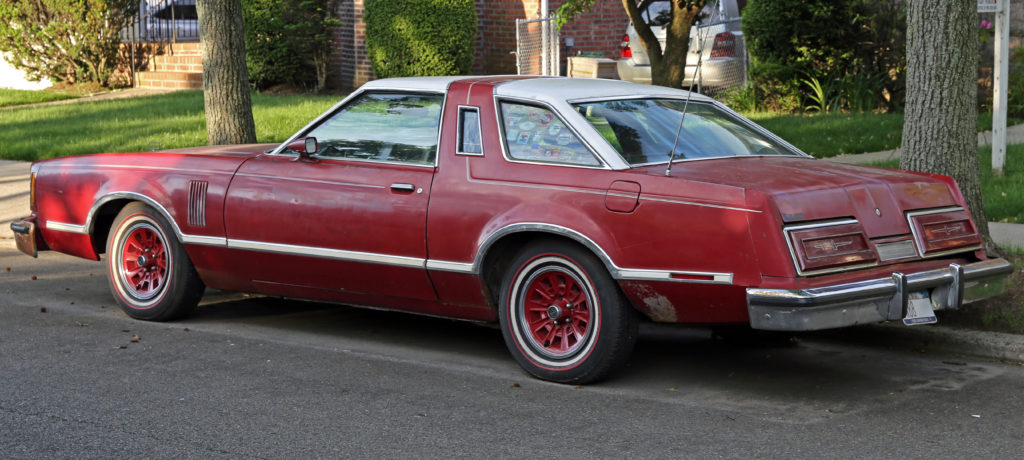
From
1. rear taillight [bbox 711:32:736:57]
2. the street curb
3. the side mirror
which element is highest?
rear taillight [bbox 711:32:736:57]

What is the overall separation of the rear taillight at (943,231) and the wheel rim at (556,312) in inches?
61.9

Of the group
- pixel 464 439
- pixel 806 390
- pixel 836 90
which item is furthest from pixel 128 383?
pixel 836 90

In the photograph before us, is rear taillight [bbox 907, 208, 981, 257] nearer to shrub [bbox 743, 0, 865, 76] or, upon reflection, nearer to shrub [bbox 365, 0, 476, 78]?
shrub [bbox 743, 0, 865, 76]

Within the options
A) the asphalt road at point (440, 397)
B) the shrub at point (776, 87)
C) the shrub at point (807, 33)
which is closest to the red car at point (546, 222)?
the asphalt road at point (440, 397)

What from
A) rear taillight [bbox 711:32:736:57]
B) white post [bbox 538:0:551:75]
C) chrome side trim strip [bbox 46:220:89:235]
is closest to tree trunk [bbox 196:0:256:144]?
chrome side trim strip [bbox 46:220:89:235]

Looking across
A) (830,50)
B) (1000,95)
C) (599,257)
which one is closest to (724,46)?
(830,50)

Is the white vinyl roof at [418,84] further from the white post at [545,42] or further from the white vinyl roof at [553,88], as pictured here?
the white post at [545,42]

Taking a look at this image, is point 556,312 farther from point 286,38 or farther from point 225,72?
point 286,38

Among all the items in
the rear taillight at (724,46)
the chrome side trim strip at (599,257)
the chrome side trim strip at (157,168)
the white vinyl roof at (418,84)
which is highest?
the rear taillight at (724,46)

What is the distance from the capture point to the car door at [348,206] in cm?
637

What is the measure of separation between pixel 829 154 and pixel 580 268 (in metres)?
7.94

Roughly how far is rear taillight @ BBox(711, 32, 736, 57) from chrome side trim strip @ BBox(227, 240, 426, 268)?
1263cm

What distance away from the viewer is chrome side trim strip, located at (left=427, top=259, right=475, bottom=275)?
613 centimetres

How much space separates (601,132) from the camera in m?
6.09
